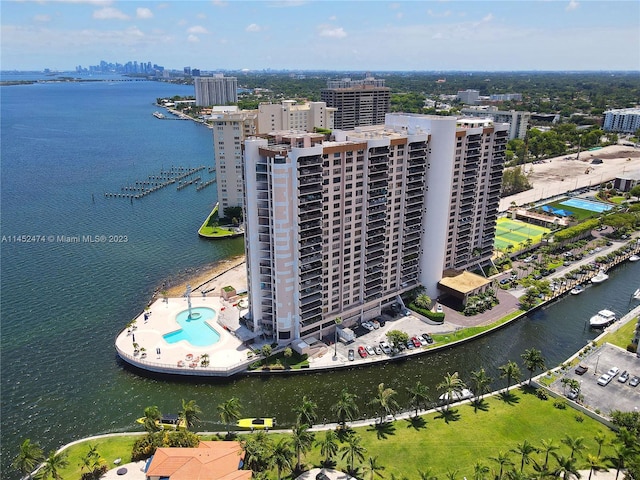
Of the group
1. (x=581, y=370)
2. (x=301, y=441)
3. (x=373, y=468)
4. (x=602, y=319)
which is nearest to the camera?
(x=373, y=468)

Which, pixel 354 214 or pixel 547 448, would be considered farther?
pixel 354 214

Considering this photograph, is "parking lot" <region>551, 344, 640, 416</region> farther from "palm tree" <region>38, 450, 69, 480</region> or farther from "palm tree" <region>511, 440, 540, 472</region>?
"palm tree" <region>38, 450, 69, 480</region>

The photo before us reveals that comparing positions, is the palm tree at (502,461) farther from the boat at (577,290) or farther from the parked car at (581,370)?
the boat at (577,290)

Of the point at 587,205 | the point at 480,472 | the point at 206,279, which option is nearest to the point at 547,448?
the point at 480,472

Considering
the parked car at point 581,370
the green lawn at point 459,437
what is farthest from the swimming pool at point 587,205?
the green lawn at point 459,437

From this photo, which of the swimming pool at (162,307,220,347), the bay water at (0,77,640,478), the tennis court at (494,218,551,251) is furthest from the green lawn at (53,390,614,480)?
the tennis court at (494,218,551,251)

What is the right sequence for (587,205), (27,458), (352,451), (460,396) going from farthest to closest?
(587,205)
(460,396)
(352,451)
(27,458)

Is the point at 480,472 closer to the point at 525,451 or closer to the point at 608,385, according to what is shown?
the point at 525,451

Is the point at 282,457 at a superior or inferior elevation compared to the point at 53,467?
superior
